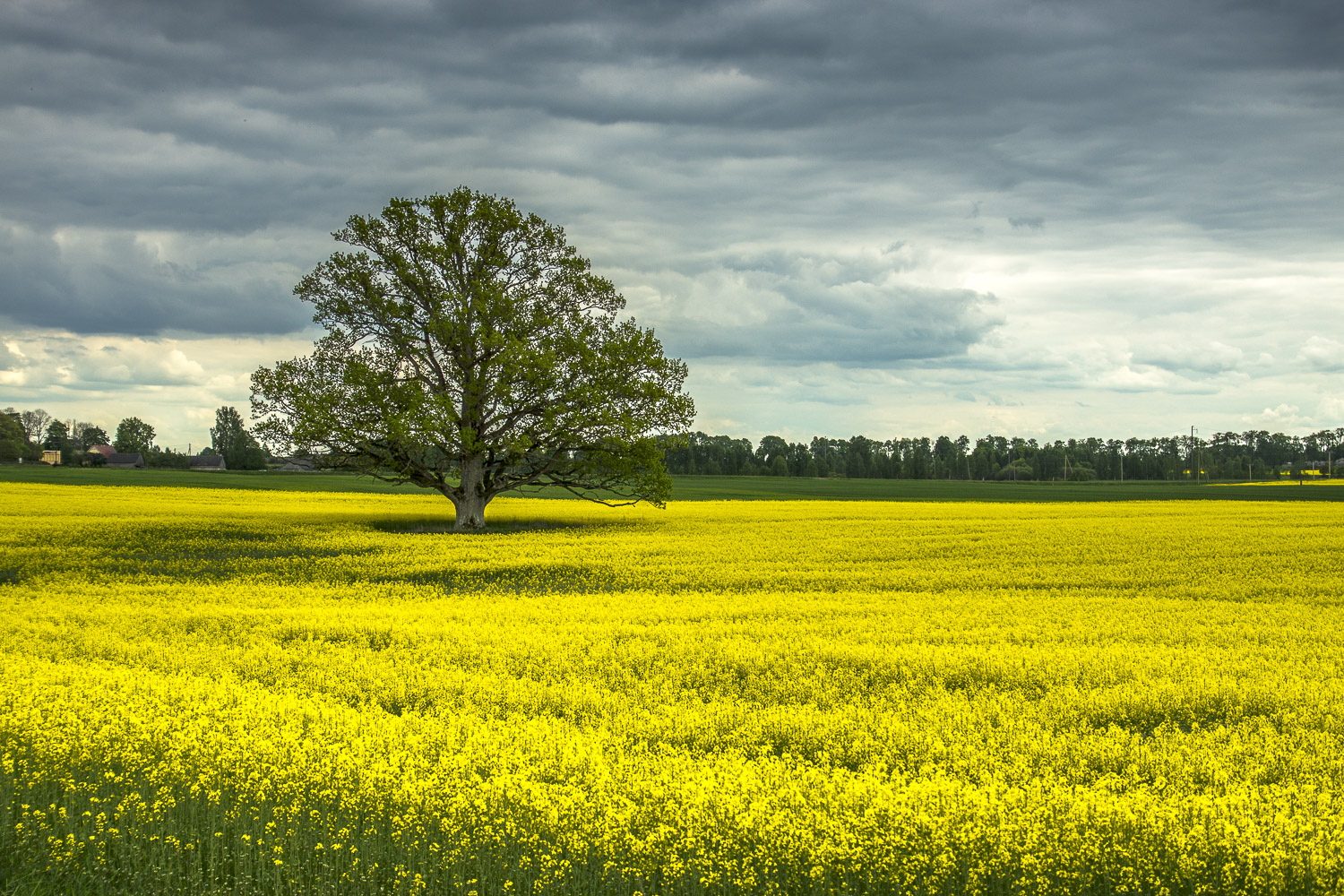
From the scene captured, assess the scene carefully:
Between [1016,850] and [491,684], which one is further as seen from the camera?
[491,684]

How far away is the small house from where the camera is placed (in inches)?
5197

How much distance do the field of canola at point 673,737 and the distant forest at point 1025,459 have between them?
11778cm

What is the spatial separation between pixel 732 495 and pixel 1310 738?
55590 mm

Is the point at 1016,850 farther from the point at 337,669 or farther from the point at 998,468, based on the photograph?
the point at 998,468

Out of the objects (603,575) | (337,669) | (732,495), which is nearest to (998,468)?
(732,495)

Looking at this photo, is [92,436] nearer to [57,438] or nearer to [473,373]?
[57,438]

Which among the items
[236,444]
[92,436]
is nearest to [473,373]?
[236,444]

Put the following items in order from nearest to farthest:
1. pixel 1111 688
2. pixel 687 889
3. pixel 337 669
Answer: pixel 687 889
pixel 1111 688
pixel 337 669

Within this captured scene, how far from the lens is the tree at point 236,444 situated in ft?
338

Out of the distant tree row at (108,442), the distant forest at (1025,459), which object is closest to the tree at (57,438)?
the distant tree row at (108,442)

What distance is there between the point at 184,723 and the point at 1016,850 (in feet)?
21.8

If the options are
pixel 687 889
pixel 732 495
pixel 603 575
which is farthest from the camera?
pixel 732 495

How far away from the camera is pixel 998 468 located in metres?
159

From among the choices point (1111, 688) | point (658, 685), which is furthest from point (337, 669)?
point (1111, 688)
